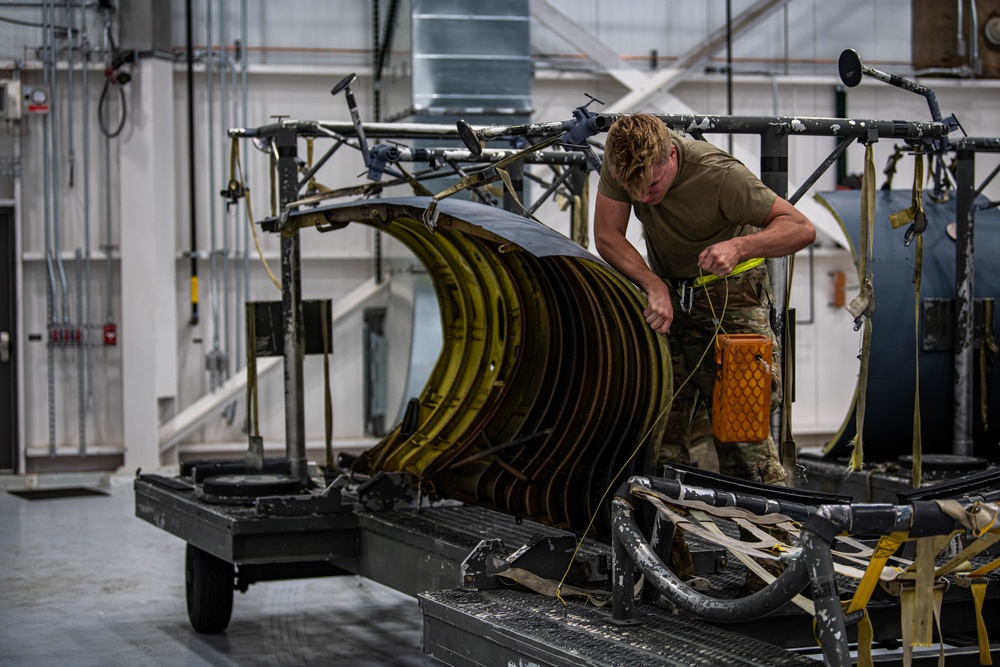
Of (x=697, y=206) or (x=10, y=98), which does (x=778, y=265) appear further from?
(x=10, y=98)

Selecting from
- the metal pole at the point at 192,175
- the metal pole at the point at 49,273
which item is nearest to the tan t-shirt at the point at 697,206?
the metal pole at the point at 192,175

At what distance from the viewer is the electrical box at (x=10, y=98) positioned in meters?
11.3

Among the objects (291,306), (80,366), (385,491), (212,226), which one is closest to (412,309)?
(212,226)

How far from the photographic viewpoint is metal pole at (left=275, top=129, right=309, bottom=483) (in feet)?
20.0

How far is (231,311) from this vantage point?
12.1 m

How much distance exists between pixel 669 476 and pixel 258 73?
9.27 metres

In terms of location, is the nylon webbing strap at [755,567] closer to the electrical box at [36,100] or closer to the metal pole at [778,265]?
the metal pole at [778,265]

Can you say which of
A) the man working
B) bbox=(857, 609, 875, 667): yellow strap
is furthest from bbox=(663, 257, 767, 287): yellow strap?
bbox=(857, 609, 875, 667): yellow strap

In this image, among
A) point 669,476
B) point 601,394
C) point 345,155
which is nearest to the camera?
point 669,476

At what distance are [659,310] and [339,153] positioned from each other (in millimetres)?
8702

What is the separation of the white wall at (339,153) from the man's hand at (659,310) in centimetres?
719

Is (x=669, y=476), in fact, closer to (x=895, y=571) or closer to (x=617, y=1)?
(x=895, y=571)

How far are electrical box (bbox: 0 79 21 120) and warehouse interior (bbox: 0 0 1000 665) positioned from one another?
4 cm

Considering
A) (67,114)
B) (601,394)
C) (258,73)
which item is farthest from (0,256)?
(601,394)
